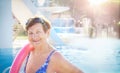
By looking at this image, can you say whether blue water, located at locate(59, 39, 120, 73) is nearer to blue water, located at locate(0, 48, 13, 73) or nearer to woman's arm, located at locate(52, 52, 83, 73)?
woman's arm, located at locate(52, 52, 83, 73)

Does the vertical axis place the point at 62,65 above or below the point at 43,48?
below

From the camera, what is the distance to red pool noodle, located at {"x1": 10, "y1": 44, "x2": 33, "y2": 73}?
2.88 m

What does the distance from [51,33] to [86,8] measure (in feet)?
1.35

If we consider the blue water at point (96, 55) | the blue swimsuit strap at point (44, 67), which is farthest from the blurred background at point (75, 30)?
the blue swimsuit strap at point (44, 67)

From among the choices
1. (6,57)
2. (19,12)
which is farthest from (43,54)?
(19,12)

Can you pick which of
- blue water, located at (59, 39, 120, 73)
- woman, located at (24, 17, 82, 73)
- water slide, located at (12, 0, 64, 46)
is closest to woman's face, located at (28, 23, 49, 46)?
woman, located at (24, 17, 82, 73)

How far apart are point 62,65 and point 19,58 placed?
406 millimetres

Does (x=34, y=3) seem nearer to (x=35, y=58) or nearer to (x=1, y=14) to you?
(x=1, y=14)

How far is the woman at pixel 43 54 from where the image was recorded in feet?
9.22

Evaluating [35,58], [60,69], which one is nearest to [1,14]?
[35,58]

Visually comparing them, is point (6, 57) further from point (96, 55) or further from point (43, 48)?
point (96, 55)

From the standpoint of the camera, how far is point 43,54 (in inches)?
113

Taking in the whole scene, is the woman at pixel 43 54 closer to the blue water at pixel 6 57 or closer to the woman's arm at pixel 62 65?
the woman's arm at pixel 62 65

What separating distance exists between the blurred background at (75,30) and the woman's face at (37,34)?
64 mm
